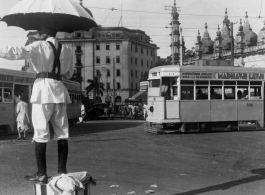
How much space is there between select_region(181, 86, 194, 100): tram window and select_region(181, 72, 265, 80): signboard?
Answer: 20.1 inches

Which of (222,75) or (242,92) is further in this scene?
(242,92)

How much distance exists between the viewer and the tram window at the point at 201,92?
1945cm

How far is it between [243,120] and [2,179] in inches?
601

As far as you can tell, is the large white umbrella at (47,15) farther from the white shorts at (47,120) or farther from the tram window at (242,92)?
the tram window at (242,92)

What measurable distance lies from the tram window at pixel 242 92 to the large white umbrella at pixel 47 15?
619 inches

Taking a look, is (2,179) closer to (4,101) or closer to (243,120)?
(4,101)

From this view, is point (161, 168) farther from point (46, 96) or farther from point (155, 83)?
point (155, 83)

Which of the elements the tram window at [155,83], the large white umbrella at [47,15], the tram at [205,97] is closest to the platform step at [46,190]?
the large white umbrella at [47,15]

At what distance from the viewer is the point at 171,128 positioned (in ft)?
64.3

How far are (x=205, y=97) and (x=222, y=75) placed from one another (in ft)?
4.45

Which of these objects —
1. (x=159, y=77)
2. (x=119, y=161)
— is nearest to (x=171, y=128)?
(x=159, y=77)

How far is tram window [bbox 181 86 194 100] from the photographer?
1917 cm

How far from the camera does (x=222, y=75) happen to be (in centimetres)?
1964

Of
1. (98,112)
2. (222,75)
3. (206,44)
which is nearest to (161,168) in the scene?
(222,75)
